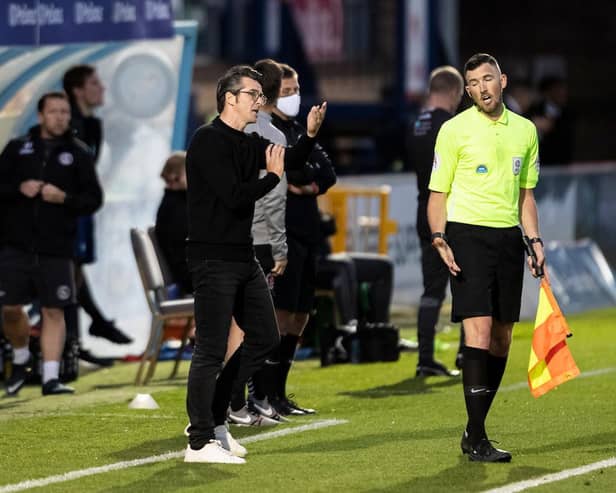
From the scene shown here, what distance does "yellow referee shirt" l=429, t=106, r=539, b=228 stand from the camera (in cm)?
847

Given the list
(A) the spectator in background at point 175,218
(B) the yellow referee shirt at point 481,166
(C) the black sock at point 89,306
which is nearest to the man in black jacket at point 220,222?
(B) the yellow referee shirt at point 481,166

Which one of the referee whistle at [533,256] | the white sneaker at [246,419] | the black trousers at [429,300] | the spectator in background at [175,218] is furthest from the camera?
the spectator in background at [175,218]

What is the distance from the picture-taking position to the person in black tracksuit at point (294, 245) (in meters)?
10.1

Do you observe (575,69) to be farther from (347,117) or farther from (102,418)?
(102,418)

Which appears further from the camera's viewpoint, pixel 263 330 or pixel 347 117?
pixel 347 117

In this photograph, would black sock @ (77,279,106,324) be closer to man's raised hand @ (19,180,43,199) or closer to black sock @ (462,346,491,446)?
man's raised hand @ (19,180,43,199)

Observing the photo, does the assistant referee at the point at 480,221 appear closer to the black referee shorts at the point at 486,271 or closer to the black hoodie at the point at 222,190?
the black referee shorts at the point at 486,271

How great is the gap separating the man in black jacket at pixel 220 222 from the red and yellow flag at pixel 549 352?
138cm

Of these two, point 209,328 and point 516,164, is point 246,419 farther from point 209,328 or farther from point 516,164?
point 516,164

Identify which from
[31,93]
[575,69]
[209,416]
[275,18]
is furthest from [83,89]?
[575,69]

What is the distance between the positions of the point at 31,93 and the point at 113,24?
32.8 inches

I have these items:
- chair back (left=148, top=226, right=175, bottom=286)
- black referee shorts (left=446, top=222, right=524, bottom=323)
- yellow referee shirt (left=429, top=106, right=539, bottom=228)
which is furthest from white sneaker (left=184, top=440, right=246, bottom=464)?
chair back (left=148, top=226, right=175, bottom=286)

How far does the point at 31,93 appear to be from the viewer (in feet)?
43.9

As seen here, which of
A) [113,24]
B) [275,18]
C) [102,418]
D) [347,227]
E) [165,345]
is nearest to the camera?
[102,418]
